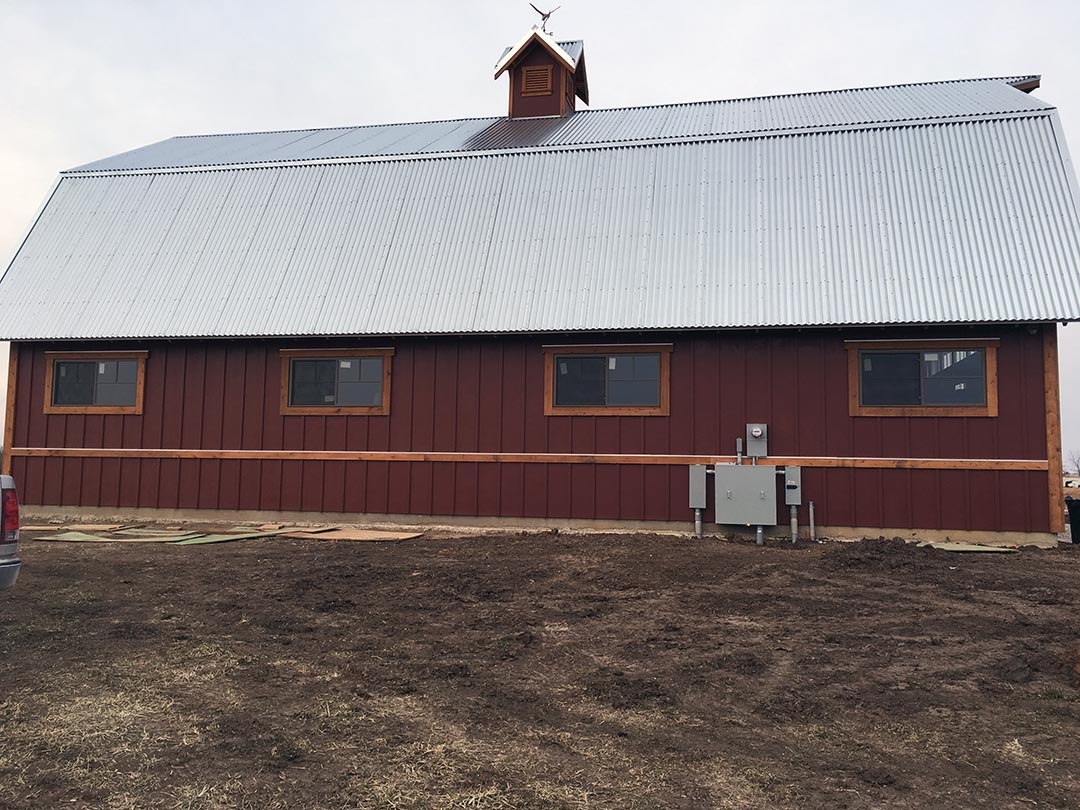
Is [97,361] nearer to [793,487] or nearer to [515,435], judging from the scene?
[515,435]

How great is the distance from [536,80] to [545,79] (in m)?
0.23

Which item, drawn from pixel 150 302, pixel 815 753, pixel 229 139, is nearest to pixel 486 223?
pixel 150 302

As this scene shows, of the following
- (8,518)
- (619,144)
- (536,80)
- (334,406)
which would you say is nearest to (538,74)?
(536,80)

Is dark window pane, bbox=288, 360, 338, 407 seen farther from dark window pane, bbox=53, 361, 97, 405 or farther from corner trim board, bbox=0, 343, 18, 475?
corner trim board, bbox=0, 343, 18, 475

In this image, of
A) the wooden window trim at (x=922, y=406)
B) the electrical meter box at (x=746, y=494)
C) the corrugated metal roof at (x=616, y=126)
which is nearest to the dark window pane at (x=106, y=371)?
the corrugated metal roof at (x=616, y=126)

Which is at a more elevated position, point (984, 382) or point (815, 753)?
point (984, 382)

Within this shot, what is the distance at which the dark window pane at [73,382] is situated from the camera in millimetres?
15570

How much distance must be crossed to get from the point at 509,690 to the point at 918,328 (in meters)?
9.63

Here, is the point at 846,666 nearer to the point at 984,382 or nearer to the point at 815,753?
the point at 815,753

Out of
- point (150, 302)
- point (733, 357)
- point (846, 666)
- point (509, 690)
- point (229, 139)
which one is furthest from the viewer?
point (229, 139)

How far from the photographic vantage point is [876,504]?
12.6 m

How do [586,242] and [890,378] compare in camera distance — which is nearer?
[890,378]

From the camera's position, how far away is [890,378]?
12.8 meters

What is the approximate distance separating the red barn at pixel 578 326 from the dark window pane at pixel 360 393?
0.26ft
